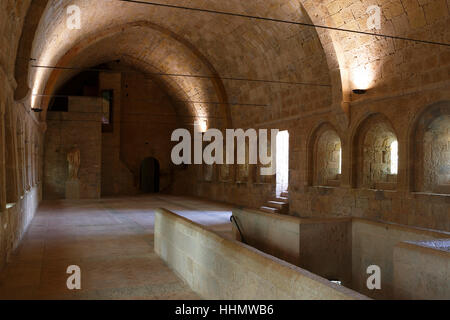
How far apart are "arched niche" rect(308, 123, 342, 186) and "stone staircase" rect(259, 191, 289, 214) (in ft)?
4.84

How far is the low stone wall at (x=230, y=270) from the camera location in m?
3.06

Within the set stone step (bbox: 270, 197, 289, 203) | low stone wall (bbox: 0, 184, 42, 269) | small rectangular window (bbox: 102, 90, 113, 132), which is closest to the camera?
low stone wall (bbox: 0, 184, 42, 269)

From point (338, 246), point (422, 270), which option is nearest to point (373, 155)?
point (338, 246)

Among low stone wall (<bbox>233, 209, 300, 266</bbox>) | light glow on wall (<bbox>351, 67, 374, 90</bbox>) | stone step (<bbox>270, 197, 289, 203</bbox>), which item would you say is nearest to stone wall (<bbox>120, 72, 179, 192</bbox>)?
stone step (<bbox>270, 197, 289, 203</bbox>)

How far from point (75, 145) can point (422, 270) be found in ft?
59.4

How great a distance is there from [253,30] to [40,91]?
8435 mm

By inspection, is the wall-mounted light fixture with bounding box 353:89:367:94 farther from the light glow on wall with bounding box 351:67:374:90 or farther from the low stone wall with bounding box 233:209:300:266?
the low stone wall with bounding box 233:209:300:266

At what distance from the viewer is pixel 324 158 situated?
12922mm

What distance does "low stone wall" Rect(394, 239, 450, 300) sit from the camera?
12.6 ft

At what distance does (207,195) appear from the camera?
20.6 m

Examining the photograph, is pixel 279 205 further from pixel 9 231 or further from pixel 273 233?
pixel 9 231

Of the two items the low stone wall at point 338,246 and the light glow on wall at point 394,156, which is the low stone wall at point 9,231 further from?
the light glow on wall at point 394,156

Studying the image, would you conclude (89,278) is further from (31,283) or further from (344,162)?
(344,162)
